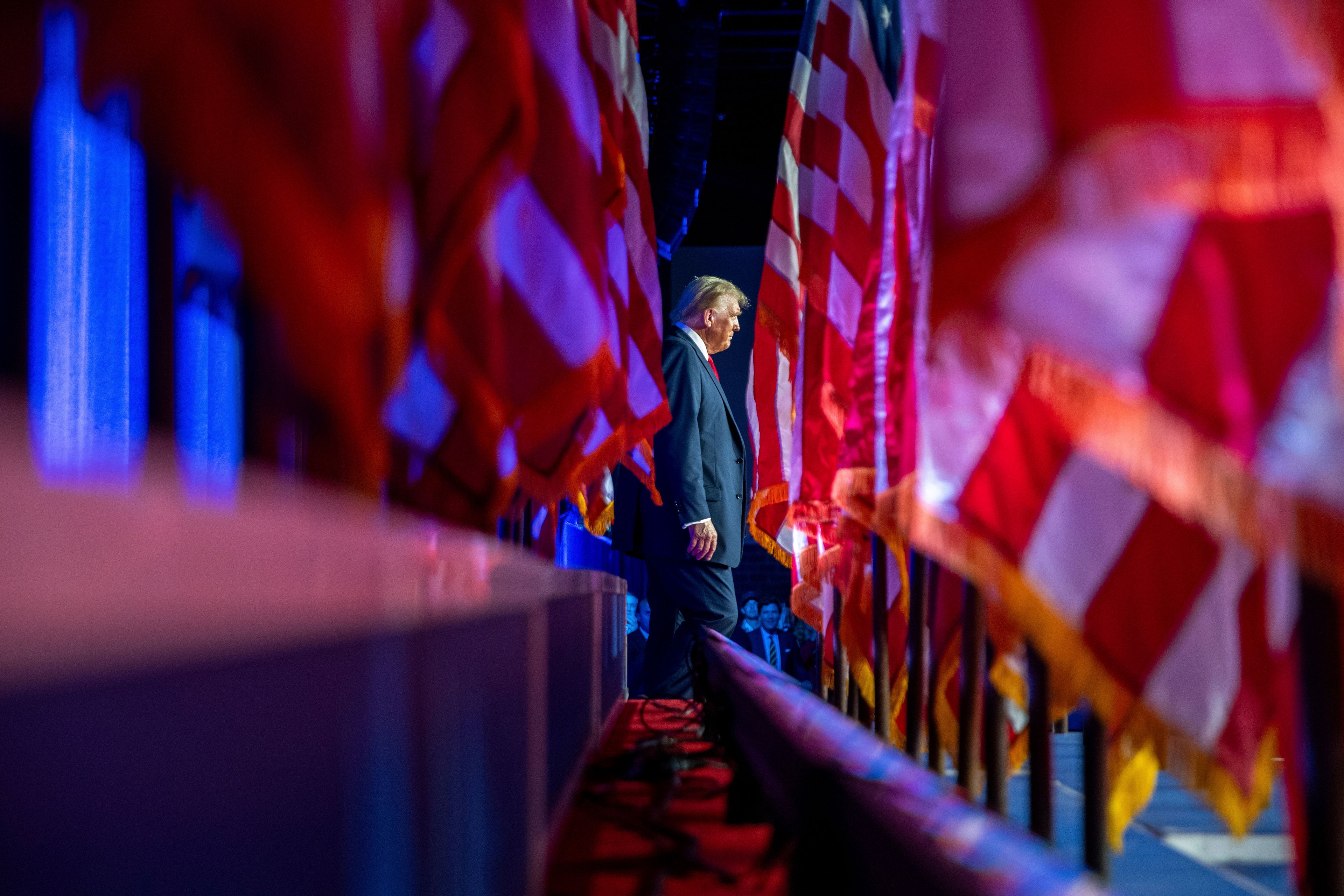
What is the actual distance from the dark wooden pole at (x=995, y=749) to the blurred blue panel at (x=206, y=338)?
69cm

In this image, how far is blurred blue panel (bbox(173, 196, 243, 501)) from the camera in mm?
451

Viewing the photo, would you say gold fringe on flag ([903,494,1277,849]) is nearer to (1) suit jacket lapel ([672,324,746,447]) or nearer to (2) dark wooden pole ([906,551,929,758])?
(2) dark wooden pole ([906,551,929,758])

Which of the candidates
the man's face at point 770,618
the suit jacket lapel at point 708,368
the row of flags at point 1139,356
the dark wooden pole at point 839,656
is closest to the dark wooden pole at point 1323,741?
the row of flags at point 1139,356

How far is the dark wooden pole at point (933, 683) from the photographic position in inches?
41.6

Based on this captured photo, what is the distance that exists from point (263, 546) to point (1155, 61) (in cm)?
48

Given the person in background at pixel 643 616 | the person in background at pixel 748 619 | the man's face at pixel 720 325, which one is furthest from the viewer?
the person in background at pixel 748 619

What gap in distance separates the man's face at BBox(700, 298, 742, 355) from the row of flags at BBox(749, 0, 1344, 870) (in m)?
1.87

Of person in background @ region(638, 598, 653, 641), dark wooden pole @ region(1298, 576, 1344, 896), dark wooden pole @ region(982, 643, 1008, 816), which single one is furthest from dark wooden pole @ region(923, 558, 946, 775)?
person in background @ region(638, 598, 653, 641)

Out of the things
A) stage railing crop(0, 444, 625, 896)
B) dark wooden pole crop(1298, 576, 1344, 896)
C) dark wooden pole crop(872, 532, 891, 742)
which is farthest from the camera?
dark wooden pole crop(872, 532, 891, 742)

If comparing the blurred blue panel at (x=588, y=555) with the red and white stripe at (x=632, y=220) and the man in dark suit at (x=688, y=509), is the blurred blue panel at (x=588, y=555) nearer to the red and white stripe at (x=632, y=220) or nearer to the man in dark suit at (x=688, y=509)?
the man in dark suit at (x=688, y=509)

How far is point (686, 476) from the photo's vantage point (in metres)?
2.65

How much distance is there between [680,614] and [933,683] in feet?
5.52

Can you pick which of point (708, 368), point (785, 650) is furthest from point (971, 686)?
point (785, 650)

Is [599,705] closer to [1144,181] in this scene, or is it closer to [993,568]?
[993,568]
